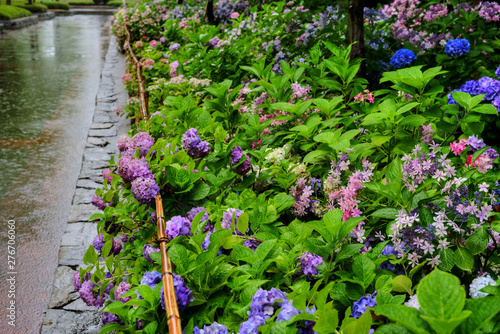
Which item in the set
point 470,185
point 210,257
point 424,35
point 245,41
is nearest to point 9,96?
point 245,41

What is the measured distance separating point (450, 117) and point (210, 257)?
4.94ft

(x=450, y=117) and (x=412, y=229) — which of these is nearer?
(x=412, y=229)

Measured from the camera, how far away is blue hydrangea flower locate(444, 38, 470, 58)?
2932 mm

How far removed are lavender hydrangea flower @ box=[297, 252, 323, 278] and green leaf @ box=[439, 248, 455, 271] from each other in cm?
38

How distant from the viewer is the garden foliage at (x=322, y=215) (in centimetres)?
128

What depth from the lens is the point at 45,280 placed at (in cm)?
278

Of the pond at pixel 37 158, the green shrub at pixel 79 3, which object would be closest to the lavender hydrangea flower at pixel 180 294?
the pond at pixel 37 158

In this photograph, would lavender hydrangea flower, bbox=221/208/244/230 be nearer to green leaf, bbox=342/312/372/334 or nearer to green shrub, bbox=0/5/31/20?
green leaf, bbox=342/312/372/334

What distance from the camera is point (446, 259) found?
4.57ft

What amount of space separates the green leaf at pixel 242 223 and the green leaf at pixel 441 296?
0.84 m

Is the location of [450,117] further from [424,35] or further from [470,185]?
[424,35]

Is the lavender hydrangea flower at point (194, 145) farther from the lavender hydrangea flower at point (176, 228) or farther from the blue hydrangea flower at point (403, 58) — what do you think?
the blue hydrangea flower at point (403, 58)

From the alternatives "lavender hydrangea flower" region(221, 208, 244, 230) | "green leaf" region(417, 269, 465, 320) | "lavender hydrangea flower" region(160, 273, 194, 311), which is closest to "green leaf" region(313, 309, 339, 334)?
"green leaf" region(417, 269, 465, 320)

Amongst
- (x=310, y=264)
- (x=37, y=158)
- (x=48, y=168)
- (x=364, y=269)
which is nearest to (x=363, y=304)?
(x=364, y=269)
